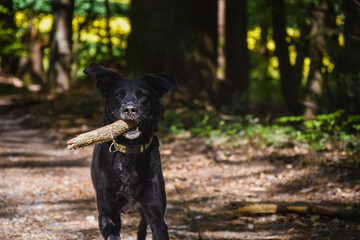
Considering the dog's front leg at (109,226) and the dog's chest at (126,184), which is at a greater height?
the dog's chest at (126,184)

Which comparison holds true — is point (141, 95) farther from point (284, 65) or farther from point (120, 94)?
point (284, 65)

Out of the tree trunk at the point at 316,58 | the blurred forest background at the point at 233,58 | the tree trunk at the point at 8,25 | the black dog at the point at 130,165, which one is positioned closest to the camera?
the black dog at the point at 130,165

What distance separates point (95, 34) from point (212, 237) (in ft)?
63.1

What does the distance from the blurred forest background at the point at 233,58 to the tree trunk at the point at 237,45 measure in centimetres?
3

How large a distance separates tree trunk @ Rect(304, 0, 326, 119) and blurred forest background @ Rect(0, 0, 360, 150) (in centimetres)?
2

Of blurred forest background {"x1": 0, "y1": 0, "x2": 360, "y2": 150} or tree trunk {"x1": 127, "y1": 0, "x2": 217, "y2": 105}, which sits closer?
blurred forest background {"x1": 0, "y1": 0, "x2": 360, "y2": 150}

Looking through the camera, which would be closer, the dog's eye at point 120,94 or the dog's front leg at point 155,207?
the dog's front leg at point 155,207

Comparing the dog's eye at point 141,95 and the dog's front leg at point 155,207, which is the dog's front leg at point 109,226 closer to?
the dog's front leg at point 155,207

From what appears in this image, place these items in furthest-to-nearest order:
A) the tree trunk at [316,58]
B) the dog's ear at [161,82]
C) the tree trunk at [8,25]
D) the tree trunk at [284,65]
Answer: the tree trunk at [8,25], the tree trunk at [284,65], the tree trunk at [316,58], the dog's ear at [161,82]

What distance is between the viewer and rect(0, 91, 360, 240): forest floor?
17.0 feet

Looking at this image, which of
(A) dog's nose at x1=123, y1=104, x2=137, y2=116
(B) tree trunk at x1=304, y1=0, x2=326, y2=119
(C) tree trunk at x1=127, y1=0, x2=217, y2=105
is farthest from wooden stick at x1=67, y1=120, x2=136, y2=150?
(C) tree trunk at x1=127, y1=0, x2=217, y2=105

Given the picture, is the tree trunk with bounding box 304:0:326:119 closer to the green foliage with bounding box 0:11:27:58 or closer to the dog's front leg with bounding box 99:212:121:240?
the dog's front leg with bounding box 99:212:121:240

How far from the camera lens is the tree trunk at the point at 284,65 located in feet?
43.2

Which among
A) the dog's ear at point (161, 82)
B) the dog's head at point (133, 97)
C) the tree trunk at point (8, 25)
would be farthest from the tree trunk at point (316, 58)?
the tree trunk at point (8, 25)
